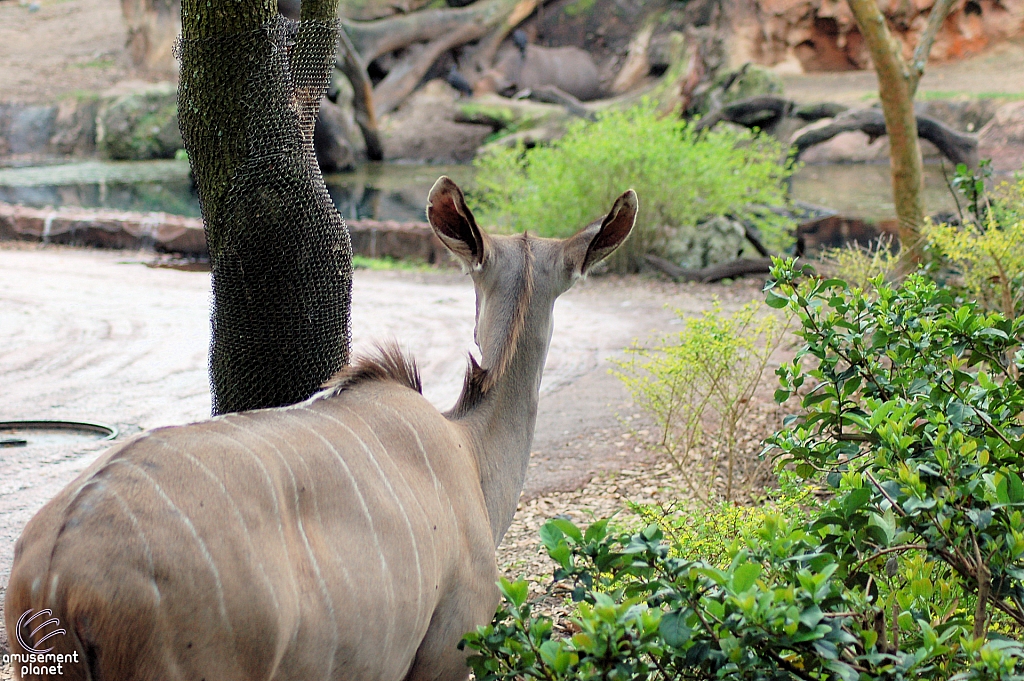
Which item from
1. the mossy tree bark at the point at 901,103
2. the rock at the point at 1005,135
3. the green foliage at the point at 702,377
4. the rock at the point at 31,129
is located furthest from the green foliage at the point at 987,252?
the rock at the point at 31,129

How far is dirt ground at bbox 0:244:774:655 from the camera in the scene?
4.66 meters

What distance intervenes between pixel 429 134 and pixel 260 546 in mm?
22588

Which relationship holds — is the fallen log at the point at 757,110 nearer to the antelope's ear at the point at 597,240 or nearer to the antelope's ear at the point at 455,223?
the antelope's ear at the point at 597,240

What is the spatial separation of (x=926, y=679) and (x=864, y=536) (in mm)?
326

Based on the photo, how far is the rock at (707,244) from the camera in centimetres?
1021

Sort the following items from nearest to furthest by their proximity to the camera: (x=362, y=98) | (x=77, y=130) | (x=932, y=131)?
(x=932, y=131) < (x=362, y=98) < (x=77, y=130)

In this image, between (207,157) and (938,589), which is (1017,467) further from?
(207,157)

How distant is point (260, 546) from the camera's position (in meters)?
1.66

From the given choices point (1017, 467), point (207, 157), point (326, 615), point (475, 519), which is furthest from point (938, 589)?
point (207, 157)

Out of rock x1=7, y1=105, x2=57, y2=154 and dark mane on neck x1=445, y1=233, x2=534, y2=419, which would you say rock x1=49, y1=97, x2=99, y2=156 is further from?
dark mane on neck x1=445, y1=233, x2=534, y2=419

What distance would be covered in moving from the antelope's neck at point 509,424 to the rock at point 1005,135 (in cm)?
2042

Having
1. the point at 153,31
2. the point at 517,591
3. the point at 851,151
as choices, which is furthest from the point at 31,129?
the point at 517,591

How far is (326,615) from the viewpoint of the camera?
179cm

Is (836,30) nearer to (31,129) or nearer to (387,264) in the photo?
(387,264)
